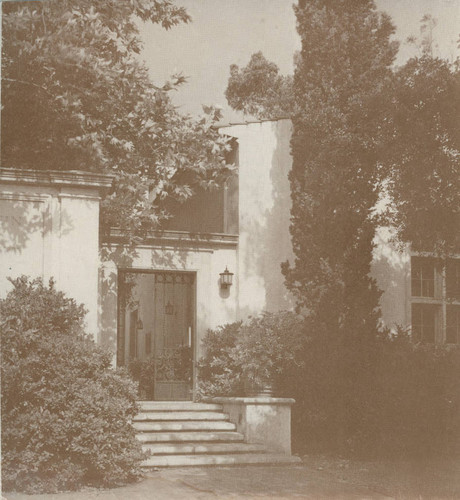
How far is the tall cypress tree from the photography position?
10.6 meters

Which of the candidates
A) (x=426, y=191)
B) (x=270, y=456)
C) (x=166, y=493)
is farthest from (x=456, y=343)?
(x=166, y=493)

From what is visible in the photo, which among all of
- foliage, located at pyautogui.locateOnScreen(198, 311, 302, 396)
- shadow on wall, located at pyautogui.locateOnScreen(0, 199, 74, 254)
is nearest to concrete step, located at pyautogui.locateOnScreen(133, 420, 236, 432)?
foliage, located at pyautogui.locateOnScreen(198, 311, 302, 396)

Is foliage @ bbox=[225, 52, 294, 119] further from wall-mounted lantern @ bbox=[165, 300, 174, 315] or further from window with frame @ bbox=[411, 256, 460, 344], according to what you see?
wall-mounted lantern @ bbox=[165, 300, 174, 315]

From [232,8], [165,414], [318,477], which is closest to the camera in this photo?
[232,8]

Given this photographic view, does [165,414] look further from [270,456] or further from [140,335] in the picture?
[140,335]

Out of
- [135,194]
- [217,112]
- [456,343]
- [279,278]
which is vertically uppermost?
[217,112]

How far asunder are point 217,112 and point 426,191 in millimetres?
2988

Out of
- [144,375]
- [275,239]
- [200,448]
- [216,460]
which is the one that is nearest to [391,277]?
[275,239]

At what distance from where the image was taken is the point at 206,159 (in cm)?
998

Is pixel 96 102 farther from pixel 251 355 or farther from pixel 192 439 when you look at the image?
pixel 192 439

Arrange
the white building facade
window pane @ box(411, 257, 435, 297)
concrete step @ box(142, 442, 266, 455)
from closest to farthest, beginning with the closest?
concrete step @ box(142, 442, 266, 455) < the white building facade < window pane @ box(411, 257, 435, 297)

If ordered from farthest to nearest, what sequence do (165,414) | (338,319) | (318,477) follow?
1. (338,319)
2. (165,414)
3. (318,477)

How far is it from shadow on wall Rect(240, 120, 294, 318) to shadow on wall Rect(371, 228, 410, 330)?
1504 mm

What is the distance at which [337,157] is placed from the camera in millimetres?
11023
